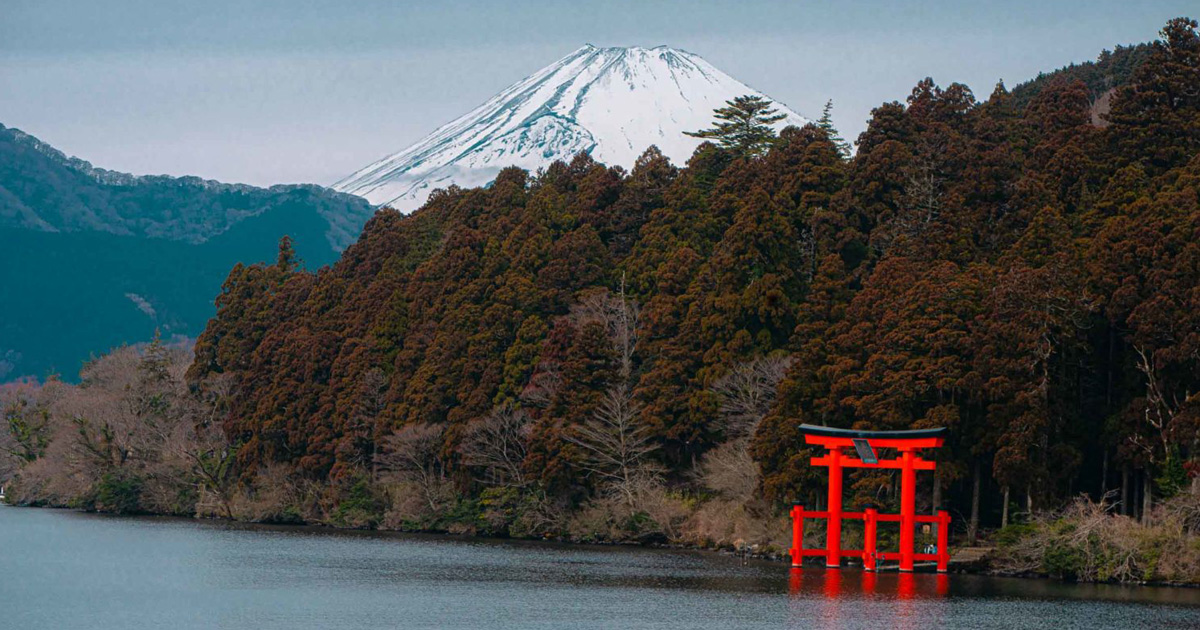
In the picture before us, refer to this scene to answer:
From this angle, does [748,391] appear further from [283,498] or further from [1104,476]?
[283,498]

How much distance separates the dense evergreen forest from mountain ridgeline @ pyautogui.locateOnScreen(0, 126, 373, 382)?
10201cm

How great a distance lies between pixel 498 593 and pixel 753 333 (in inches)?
576

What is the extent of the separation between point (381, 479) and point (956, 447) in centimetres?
1898

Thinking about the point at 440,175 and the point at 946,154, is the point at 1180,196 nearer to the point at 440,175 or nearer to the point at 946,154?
the point at 946,154

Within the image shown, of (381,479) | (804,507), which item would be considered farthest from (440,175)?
(804,507)

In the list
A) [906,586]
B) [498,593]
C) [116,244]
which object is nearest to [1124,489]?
[906,586]

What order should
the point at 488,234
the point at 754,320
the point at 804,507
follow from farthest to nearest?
the point at 488,234, the point at 754,320, the point at 804,507

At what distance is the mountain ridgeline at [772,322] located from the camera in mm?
32375

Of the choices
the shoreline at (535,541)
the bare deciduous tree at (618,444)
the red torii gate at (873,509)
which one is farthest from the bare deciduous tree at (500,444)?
the red torii gate at (873,509)

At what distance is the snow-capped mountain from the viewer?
122 meters

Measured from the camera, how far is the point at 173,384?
186 feet

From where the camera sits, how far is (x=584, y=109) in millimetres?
127188

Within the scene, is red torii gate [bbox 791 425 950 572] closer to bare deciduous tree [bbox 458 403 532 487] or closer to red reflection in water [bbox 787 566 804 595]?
red reflection in water [bbox 787 566 804 595]

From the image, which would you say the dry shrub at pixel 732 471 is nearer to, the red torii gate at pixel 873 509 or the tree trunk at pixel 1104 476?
the red torii gate at pixel 873 509
